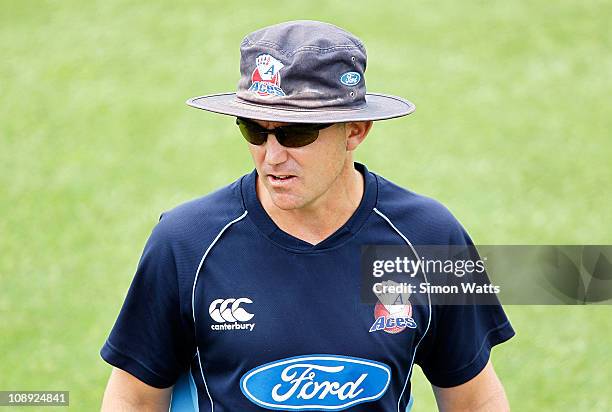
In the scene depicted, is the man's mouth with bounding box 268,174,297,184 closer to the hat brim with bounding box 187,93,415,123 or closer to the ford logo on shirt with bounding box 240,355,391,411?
the hat brim with bounding box 187,93,415,123

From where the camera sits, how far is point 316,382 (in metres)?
3.59

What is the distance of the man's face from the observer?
11.5 feet

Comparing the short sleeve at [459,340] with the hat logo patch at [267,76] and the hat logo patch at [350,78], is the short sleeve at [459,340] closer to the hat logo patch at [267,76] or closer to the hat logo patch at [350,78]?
the hat logo patch at [350,78]

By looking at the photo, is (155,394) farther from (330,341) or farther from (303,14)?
(303,14)

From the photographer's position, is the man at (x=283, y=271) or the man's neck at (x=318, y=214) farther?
the man's neck at (x=318, y=214)

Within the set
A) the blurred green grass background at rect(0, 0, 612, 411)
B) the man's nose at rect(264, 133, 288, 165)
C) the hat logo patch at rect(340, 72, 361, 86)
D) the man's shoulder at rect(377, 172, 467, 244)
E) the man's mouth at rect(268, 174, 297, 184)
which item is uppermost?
the hat logo patch at rect(340, 72, 361, 86)

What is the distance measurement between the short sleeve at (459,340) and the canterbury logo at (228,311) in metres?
0.60

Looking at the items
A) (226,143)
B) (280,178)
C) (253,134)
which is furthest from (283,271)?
(226,143)

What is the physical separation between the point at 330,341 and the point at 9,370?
4.67 meters

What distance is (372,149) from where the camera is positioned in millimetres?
11383

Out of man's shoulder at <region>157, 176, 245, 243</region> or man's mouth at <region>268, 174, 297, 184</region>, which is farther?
man's shoulder at <region>157, 176, 245, 243</region>

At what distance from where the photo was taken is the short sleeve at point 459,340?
12.4ft

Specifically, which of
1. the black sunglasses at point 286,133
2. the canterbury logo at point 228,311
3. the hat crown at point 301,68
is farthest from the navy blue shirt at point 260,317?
the hat crown at point 301,68

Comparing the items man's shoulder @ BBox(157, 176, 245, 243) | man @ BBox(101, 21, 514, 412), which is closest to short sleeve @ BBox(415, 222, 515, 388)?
man @ BBox(101, 21, 514, 412)
